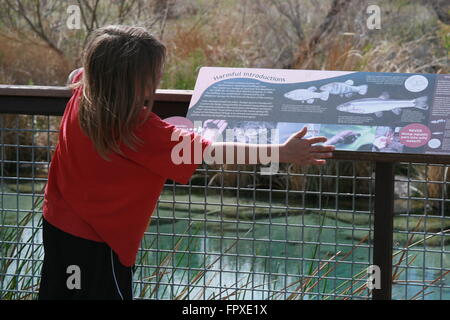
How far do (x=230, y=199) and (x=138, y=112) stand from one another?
5.03 m

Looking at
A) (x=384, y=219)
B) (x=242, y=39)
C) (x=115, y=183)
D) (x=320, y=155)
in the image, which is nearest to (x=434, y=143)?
(x=384, y=219)

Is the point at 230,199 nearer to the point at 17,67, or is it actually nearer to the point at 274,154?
the point at 17,67

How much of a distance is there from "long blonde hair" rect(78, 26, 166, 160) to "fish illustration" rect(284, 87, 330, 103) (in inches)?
27.1

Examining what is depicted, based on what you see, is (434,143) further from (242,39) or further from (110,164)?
(242,39)

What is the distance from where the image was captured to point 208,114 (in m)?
3.19

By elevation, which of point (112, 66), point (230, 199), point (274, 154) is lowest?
point (230, 199)

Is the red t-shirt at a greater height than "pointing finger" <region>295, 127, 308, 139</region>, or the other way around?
"pointing finger" <region>295, 127, 308, 139</region>

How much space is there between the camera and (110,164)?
8.87 feet

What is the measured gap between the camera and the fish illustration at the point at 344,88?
10.4ft

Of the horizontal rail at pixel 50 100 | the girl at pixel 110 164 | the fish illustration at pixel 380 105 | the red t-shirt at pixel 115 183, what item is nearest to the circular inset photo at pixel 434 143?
the fish illustration at pixel 380 105

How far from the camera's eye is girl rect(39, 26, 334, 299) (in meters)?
2.65

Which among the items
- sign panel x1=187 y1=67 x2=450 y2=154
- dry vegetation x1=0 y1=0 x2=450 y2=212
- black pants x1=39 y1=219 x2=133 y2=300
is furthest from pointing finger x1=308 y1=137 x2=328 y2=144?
dry vegetation x1=0 y1=0 x2=450 y2=212

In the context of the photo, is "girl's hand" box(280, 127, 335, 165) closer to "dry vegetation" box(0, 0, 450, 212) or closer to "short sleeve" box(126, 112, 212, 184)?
"short sleeve" box(126, 112, 212, 184)

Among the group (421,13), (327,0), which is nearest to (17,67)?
(327,0)
